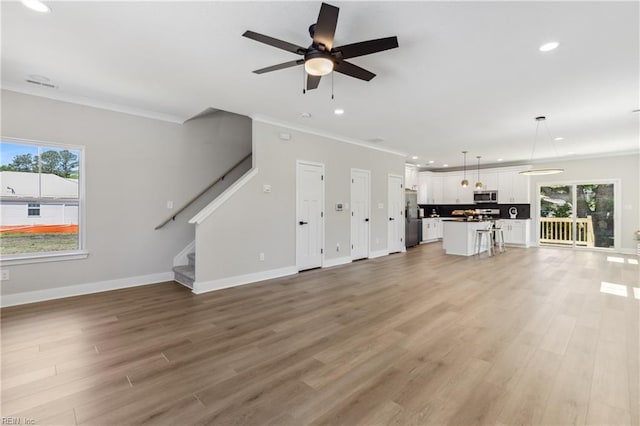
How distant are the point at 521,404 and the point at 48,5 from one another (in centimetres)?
436

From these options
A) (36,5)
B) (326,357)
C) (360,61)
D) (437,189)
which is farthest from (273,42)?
(437,189)

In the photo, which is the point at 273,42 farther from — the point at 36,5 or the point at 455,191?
the point at 455,191

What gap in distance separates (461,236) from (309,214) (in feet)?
14.1

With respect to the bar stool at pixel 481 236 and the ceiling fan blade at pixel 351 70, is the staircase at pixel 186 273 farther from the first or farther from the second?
the bar stool at pixel 481 236

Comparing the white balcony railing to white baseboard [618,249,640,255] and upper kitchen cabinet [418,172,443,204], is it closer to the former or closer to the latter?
white baseboard [618,249,640,255]

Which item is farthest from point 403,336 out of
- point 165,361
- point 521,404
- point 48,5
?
point 48,5

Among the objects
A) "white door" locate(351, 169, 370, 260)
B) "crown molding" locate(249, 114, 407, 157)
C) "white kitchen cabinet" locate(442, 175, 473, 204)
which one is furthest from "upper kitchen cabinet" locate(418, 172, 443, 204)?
"white door" locate(351, 169, 370, 260)

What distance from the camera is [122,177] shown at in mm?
4473

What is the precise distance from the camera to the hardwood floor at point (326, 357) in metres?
1.76

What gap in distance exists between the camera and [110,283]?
14.3 ft

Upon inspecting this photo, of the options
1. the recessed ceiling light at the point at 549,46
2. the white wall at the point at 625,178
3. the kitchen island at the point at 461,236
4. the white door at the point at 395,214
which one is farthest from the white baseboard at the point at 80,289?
the white wall at the point at 625,178

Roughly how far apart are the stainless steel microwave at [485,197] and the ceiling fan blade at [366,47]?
9.15 metres

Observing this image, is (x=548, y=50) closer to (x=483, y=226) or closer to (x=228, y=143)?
(x=228, y=143)

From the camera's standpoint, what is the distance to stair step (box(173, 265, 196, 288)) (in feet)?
14.5
